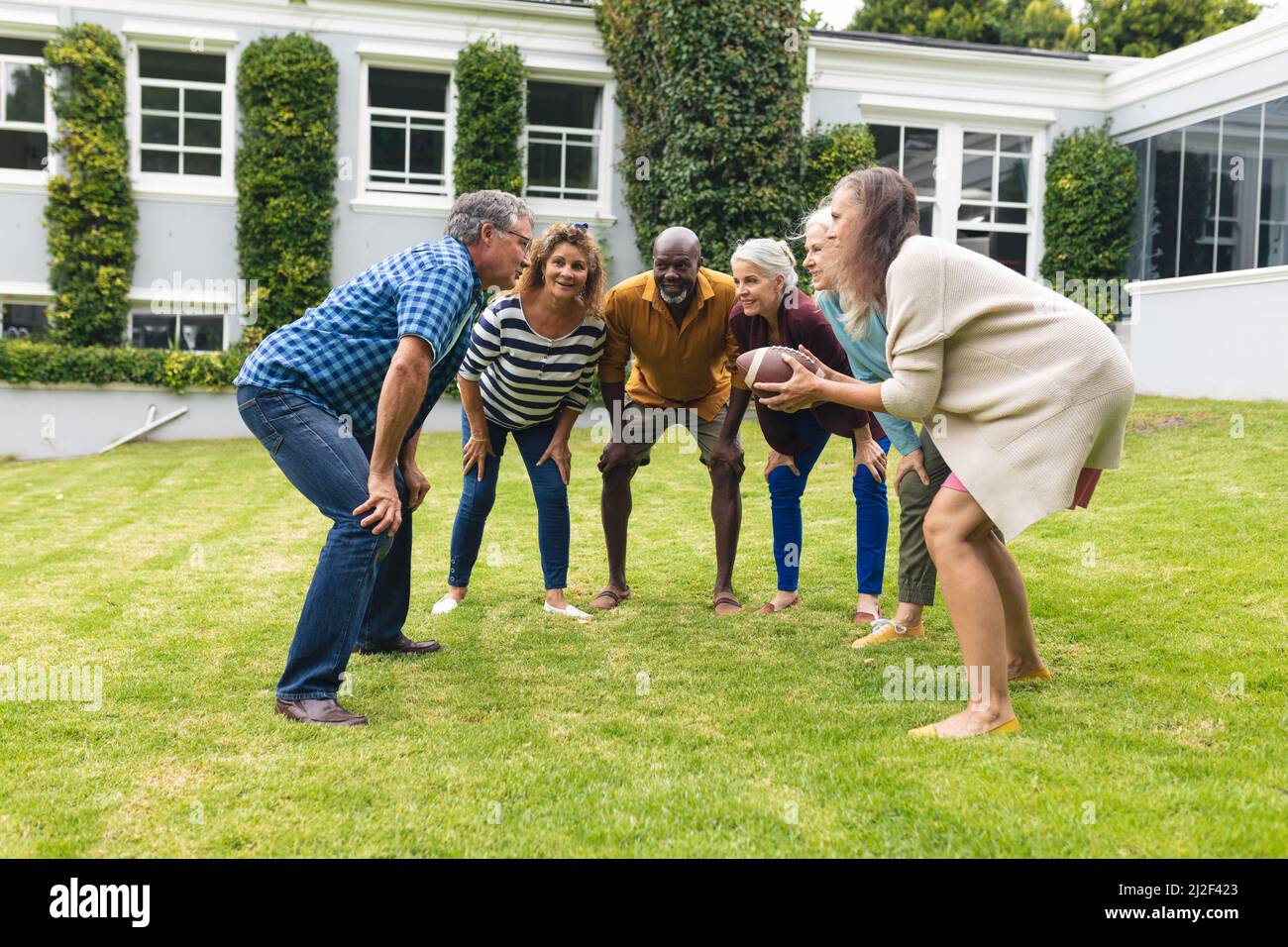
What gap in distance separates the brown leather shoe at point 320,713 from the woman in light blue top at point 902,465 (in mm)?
2387

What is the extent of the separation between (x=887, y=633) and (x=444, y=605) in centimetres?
241

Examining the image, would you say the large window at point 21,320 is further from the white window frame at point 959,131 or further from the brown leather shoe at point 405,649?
the brown leather shoe at point 405,649

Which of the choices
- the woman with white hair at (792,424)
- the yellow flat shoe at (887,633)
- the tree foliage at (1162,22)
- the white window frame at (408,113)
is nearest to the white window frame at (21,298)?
the white window frame at (408,113)

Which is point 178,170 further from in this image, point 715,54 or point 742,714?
point 742,714

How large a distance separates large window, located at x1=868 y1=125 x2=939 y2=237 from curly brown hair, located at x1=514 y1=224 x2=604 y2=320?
14095 mm

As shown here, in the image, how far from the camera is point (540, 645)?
17.2ft

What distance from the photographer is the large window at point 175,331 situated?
655 inches

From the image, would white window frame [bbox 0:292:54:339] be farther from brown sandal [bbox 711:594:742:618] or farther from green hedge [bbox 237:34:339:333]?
brown sandal [bbox 711:594:742:618]

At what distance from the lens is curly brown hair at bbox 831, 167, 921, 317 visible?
385cm

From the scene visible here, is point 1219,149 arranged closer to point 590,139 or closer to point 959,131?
point 959,131

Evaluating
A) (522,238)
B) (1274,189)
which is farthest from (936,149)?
(522,238)

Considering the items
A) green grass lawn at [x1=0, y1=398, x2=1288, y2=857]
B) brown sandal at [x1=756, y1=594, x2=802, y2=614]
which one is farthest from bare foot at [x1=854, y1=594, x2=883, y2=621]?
brown sandal at [x1=756, y1=594, x2=802, y2=614]

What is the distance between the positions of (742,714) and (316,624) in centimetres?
161

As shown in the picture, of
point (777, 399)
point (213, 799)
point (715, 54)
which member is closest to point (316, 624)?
point (213, 799)
